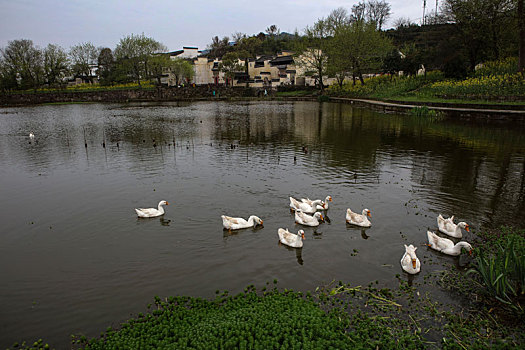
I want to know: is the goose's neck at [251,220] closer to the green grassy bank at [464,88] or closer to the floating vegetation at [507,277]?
the floating vegetation at [507,277]

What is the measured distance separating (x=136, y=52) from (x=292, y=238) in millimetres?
96952

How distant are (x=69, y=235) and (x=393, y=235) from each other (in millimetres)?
11440

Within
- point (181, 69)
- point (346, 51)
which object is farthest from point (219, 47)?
point (346, 51)

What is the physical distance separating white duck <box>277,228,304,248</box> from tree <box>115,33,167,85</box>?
9173 centimetres

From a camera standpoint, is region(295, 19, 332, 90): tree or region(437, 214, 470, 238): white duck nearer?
region(437, 214, 470, 238): white duck

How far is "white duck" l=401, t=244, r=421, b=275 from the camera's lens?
9.41 meters

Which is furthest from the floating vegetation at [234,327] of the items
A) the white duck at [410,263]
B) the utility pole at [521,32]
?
the utility pole at [521,32]

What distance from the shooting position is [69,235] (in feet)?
39.3

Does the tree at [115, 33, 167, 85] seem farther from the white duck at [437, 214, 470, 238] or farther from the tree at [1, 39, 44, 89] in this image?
the white duck at [437, 214, 470, 238]

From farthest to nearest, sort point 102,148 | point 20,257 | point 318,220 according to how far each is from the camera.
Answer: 1. point 102,148
2. point 318,220
3. point 20,257

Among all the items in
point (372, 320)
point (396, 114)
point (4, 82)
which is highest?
point (4, 82)

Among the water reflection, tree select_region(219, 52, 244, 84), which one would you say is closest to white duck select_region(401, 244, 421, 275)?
the water reflection

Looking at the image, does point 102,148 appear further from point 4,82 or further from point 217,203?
point 4,82

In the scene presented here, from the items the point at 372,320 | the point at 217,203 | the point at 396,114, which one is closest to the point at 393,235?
the point at 372,320
